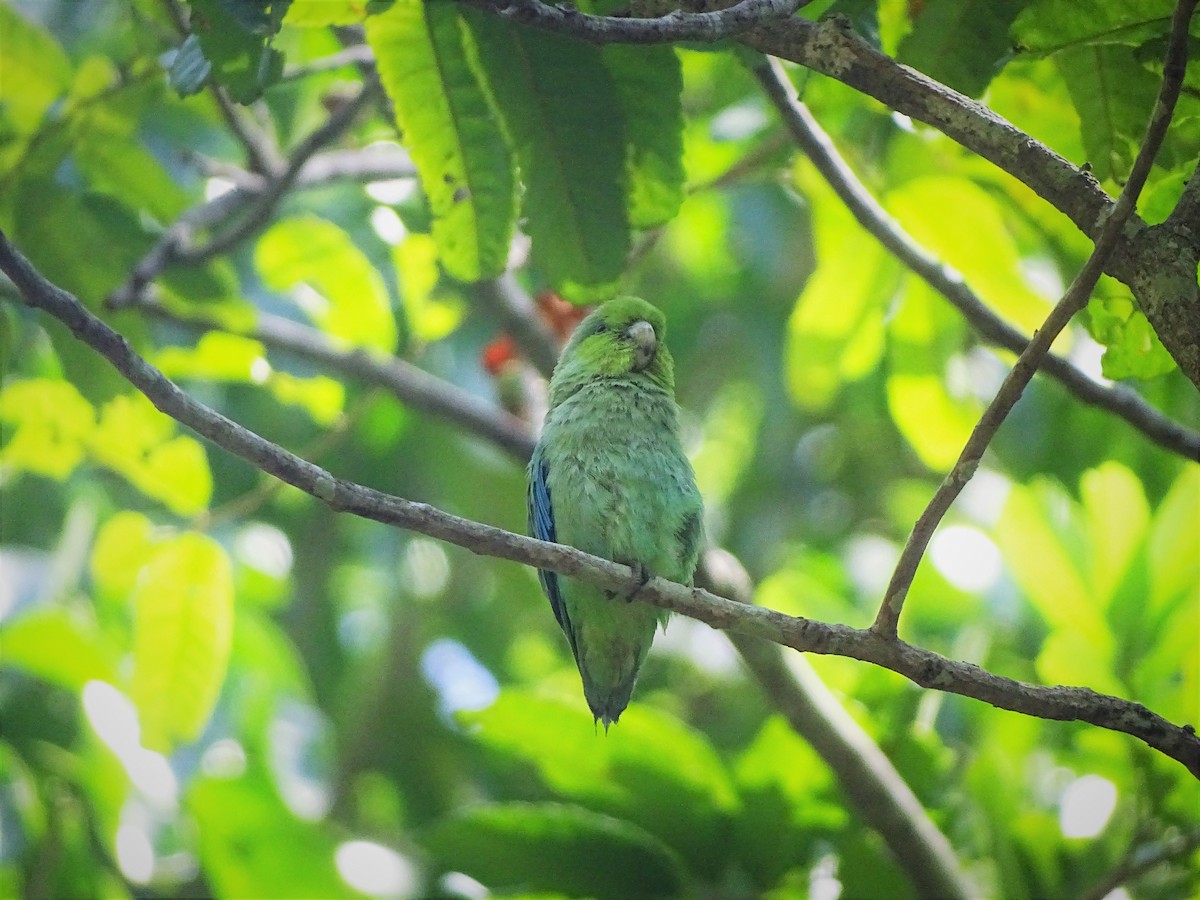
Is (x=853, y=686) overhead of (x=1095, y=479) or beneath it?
beneath

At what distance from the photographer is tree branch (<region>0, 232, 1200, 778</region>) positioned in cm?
206

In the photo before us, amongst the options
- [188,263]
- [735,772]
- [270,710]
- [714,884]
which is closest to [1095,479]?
[735,772]

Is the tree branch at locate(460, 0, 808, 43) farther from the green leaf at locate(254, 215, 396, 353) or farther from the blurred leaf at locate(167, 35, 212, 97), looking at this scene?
the green leaf at locate(254, 215, 396, 353)

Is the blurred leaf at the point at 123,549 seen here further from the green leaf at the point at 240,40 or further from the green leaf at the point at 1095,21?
the green leaf at the point at 1095,21

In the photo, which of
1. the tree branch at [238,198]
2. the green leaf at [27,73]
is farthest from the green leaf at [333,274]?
the green leaf at [27,73]

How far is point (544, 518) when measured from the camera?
3.39 meters

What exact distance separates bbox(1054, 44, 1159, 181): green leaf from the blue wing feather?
5.33 ft

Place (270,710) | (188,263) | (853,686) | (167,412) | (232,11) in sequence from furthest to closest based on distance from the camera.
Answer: (270,710), (853,686), (188,263), (232,11), (167,412)

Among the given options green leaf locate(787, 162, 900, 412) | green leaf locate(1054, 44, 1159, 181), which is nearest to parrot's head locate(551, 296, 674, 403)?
green leaf locate(787, 162, 900, 412)

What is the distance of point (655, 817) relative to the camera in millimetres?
3602

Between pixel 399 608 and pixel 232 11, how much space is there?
4761 millimetres

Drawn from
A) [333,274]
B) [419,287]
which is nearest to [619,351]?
[419,287]

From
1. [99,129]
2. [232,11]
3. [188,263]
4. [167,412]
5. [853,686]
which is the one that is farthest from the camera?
[853,686]

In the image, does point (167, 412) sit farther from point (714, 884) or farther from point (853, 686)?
point (853, 686)
